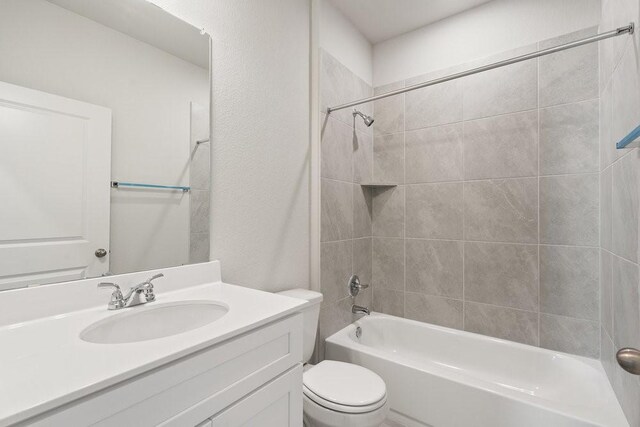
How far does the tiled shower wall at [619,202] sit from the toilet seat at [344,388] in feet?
2.96

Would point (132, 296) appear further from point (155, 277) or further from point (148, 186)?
point (148, 186)

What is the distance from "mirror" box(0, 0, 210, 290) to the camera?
0.85m

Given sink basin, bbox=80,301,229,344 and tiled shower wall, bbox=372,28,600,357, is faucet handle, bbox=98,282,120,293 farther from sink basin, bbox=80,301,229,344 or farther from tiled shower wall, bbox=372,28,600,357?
tiled shower wall, bbox=372,28,600,357

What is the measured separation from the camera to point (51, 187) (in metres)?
0.91

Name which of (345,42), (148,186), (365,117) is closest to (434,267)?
(365,117)

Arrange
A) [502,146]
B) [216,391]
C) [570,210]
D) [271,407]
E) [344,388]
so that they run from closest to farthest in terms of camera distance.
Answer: [216,391] → [271,407] → [344,388] → [570,210] → [502,146]

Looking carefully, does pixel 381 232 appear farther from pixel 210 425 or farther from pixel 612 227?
pixel 210 425

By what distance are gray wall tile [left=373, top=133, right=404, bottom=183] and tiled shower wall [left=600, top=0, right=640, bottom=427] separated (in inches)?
44.8

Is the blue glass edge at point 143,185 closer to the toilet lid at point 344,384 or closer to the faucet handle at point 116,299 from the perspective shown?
the faucet handle at point 116,299

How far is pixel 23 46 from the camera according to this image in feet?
2.81

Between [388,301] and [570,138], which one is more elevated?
[570,138]

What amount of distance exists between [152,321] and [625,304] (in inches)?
67.7

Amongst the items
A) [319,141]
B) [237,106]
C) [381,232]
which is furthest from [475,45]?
[237,106]

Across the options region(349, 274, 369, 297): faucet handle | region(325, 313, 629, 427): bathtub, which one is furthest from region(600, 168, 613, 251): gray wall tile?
region(349, 274, 369, 297): faucet handle
